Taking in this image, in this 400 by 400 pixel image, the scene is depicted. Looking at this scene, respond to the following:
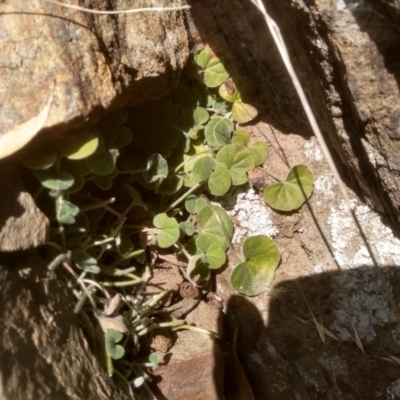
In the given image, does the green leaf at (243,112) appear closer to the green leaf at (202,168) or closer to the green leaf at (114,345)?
the green leaf at (202,168)

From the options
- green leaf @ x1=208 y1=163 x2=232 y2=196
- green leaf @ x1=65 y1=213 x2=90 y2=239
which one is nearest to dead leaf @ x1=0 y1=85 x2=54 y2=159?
green leaf @ x1=65 y1=213 x2=90 y2=239

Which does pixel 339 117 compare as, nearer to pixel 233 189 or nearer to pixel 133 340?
pixel 233 189

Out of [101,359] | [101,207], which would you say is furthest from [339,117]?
[101,359]

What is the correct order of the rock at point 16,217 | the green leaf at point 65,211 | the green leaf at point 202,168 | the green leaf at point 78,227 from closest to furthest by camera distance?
the rock at point 16,217 → the green leaf at point 65,211 → the green leaf at point 78,227 → the green leaf at point 202,168

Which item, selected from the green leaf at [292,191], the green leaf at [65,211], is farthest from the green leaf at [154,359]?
the green leaf at [292,191]

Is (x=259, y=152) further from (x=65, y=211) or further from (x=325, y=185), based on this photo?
(x=65, y=211)

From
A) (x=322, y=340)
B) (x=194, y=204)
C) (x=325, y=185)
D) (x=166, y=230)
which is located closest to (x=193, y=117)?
(x=194, y=204)
